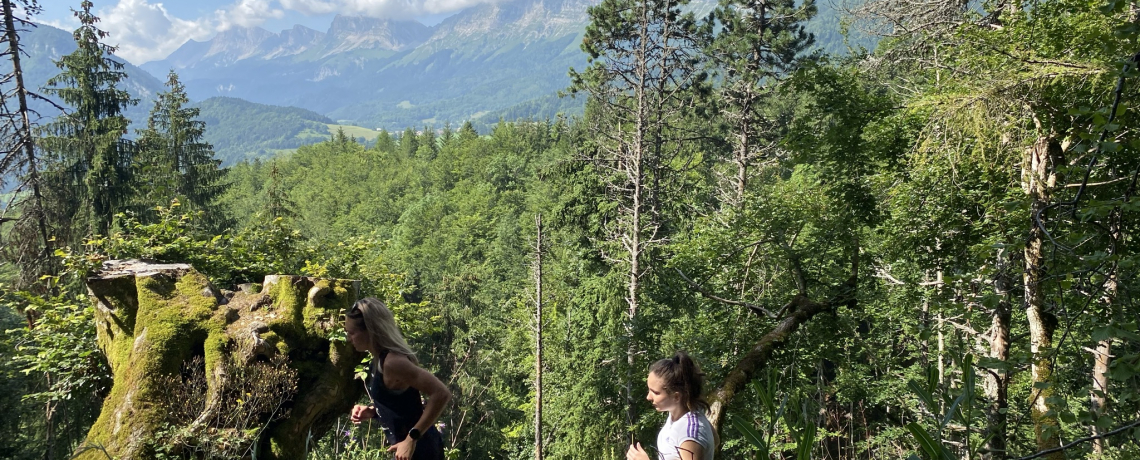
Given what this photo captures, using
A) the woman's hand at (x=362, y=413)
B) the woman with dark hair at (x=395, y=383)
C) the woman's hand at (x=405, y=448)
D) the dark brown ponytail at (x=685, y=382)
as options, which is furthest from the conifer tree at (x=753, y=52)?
the woman's hand at (x=405, y=448)

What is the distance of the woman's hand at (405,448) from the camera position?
2988 millimetres

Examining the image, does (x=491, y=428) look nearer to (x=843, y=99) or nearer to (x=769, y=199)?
(x=769, y=199)

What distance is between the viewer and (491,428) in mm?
27109

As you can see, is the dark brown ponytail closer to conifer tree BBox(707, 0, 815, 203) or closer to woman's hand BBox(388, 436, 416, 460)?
woman's hand BBox(388, 436, 416, 460)

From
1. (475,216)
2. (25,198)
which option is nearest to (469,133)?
(475,216)

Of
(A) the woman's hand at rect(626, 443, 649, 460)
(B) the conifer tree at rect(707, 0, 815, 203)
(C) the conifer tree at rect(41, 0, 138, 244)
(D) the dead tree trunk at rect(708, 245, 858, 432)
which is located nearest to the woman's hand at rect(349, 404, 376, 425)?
(A) the woman's hand at rect(626, 443, 649, 460)

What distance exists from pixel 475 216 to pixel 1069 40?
41329mm

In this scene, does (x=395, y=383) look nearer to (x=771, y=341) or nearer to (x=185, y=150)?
(x=771, y=341)

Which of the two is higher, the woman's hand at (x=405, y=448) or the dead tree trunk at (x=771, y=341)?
the dead tree trunk at (x=771, y=341)

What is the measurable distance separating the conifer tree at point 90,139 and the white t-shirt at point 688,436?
56.5 ft

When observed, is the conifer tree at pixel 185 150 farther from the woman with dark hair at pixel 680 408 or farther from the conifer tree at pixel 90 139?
the woman with dark hair at pixel 680 408

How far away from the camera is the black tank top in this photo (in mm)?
3150

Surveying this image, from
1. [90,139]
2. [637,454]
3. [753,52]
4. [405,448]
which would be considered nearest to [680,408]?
[637,454]

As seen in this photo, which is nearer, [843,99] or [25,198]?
[843,99]
